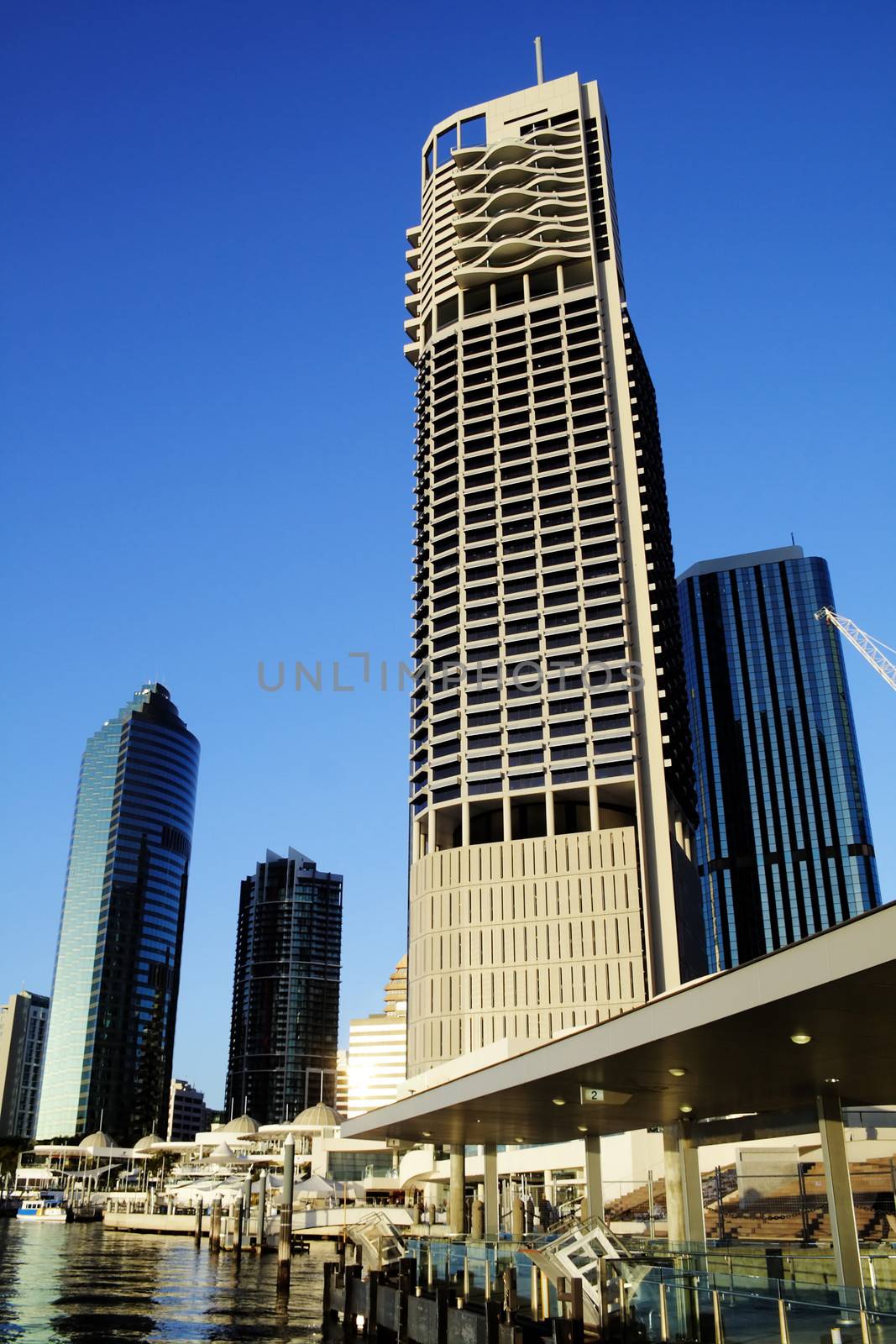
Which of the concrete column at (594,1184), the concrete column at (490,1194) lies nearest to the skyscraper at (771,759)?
the concrete column at (490,1194)

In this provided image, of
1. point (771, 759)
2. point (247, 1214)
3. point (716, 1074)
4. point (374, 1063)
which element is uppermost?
point (771, 759)

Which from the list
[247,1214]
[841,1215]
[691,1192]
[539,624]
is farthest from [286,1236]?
[539,624]

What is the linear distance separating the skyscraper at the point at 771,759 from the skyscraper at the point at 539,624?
61.7 metres

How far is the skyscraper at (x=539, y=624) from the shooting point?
4065 inches

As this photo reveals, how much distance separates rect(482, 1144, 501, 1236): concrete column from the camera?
3681 cm

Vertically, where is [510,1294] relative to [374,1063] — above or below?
below

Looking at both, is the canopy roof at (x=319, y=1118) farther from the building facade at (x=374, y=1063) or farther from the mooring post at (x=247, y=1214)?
the building facade at (x=374, y=1063)

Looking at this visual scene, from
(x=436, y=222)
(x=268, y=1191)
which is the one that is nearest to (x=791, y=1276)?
(x=268, y=1191)

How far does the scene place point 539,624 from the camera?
112500 mm

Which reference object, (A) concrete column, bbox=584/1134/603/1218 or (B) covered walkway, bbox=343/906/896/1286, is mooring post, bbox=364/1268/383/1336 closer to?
(B) covered walkway, bbox=343/906/896/1286

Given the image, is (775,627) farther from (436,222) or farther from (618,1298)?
(618,1298)

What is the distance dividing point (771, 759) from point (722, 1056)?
164 meters

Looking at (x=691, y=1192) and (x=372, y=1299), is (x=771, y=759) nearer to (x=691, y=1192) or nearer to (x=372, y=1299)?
(x=691, y=1192)

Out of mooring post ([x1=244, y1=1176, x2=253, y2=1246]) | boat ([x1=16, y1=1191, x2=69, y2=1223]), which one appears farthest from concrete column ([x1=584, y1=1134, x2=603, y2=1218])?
boat ([x1=16, y1=1191, x2=69, y2=1223])
